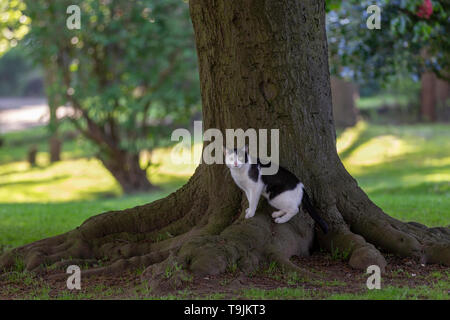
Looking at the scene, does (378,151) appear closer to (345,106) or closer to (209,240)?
(345,106)

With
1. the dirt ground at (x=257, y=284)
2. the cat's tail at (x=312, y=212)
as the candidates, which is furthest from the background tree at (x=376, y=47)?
the dirt ground at (x=257, y=284)

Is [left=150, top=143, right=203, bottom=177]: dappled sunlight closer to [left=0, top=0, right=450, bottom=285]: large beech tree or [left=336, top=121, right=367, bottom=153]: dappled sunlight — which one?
[left=336, top=121, right=367, bottom=153]: dappled sunlight

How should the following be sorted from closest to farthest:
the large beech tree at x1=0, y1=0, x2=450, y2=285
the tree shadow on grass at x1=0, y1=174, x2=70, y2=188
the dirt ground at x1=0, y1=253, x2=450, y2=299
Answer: the dirt ground at x1=0, y1=253, x2=450, y2=299, the large beech tree at x1=0, y1=0, x2=450, y2=285, the tree shadow on grass at x1=0, y1=174, x2=70, y2=188

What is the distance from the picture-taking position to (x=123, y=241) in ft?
23.0

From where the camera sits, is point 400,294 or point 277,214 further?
point 277,214

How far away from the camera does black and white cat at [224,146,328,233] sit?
6.04 metres

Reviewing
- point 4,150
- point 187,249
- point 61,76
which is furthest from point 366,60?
point 4,150

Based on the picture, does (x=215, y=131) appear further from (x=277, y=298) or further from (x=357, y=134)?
(x=357, y=134)

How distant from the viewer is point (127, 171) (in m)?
18.3

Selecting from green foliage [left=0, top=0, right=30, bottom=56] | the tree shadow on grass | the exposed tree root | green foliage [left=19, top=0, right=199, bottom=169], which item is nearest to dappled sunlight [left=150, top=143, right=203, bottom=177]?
the tree shadow on grass

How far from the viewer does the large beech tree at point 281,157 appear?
6258mm

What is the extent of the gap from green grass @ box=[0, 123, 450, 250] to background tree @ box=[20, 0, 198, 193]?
144 cm

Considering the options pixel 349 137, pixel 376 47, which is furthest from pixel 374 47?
pixel 349 137

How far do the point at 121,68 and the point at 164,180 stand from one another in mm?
5299
